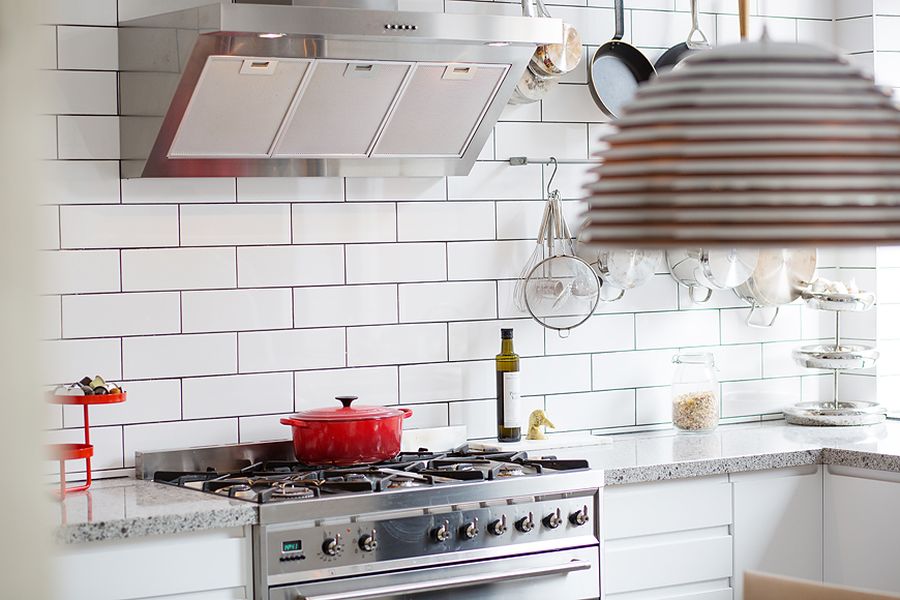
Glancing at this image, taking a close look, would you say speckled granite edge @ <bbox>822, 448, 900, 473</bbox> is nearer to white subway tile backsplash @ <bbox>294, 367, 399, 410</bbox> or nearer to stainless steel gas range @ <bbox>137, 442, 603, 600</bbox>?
stainless steel gas range @ <bbox>137, 442, 603, 600</bbox>

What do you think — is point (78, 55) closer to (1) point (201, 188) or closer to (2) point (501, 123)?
(1) point (201, 188)

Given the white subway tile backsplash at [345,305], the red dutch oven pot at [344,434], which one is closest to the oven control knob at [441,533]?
the red dutch oven pot at [344,434]

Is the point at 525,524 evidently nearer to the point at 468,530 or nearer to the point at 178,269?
the point at 468,530

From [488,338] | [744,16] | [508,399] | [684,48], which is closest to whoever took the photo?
[744,16]

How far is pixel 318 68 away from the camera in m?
2.58

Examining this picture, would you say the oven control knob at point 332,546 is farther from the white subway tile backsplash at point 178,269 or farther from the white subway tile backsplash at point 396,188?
the white subway tile backsplash at point 396,188

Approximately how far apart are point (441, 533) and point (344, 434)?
1.22 ft

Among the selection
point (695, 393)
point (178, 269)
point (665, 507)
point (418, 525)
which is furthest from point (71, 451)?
point (695, 393)

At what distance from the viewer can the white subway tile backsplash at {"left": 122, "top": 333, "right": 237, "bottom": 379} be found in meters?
2.78

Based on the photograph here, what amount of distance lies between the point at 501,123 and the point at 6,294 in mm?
2925

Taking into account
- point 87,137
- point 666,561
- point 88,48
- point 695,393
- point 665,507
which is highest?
point 88,48

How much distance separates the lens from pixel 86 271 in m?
2.73

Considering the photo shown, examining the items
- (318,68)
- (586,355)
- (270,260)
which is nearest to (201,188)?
(270,260)

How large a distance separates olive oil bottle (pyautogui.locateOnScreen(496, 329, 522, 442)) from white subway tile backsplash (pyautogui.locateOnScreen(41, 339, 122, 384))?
0.98 meters
